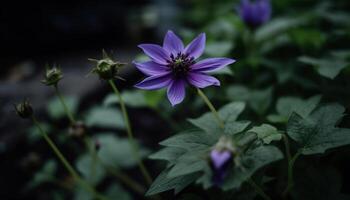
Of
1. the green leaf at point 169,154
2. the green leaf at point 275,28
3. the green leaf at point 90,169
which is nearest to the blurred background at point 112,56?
the green leaf at point 275,28

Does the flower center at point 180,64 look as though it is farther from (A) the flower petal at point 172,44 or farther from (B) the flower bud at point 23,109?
(B) the flower bud at point 23,109

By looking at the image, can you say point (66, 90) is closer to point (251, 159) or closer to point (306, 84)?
point (306, 84)

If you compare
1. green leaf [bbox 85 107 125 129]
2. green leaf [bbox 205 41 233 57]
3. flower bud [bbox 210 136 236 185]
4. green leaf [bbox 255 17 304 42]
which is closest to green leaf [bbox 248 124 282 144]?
flower bud [bbox 210 136 236 185]

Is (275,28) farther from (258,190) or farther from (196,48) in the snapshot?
(258,190)

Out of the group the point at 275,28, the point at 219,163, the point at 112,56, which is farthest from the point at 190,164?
the point at 275,28

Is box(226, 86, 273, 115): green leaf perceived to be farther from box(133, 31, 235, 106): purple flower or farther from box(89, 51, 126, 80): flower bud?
box(89, 51, 126, 80): flower bud

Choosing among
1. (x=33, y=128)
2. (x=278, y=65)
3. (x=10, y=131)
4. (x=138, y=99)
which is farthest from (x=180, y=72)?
(x=10, y=131)
